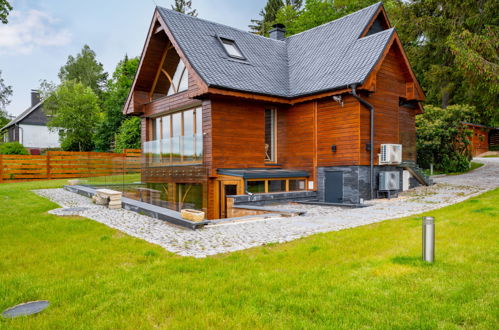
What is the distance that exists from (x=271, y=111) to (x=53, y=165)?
15.6 meters

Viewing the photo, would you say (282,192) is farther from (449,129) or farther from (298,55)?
(449,129)

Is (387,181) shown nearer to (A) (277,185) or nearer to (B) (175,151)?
(A) (277,185)

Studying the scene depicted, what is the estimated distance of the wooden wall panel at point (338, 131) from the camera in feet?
43.0

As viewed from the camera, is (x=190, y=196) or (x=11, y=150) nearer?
(x=190, y=196)

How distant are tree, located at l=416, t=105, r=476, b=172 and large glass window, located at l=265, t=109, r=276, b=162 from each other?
1078 centimetres

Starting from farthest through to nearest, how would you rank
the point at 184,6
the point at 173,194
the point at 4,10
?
the point at 184,6 < the point at 173,194 < the point at 4,10

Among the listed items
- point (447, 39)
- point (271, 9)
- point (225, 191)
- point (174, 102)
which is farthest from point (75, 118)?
point (447, 39)

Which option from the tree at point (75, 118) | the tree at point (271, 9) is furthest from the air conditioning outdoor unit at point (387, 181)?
the tree at point (271, 9)

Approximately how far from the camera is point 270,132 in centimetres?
1566

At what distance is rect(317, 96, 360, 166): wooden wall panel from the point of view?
43.0 feet

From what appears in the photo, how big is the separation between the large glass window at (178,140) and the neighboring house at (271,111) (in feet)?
0.15

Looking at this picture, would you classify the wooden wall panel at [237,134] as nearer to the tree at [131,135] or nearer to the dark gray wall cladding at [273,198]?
the dark gray wall cladding at [273,198]

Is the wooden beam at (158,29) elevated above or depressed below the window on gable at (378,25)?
below

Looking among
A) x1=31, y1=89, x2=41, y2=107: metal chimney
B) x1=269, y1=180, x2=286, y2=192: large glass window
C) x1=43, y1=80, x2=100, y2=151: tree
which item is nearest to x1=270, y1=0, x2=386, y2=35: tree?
x1=269, y1=180, x2=286, y2=192: large glass window
